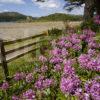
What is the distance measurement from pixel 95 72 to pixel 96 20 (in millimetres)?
10373

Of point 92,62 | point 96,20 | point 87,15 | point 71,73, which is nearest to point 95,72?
point 92,62

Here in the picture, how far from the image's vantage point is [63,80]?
5.62 meters

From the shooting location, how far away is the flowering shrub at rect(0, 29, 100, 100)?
543cm

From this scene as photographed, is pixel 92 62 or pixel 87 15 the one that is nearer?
pixel 92 62

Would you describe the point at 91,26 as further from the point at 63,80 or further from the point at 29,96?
the point at 63,80

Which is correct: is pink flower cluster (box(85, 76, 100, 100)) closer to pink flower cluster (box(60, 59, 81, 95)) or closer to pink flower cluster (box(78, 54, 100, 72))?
pink flower cluster (box(60, 59, 81, 95))

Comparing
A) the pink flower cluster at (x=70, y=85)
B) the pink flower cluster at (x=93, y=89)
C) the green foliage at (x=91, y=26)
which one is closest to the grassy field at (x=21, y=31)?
the green foliage at (x=91, y=26)

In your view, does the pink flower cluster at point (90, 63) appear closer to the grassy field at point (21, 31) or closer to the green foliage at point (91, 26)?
the green foliage at point (91, 26)

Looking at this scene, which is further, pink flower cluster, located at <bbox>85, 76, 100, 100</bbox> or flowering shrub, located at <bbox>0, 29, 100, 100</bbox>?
flowering shrub, located at <bbox>0, 29, 100, 100</bbox>

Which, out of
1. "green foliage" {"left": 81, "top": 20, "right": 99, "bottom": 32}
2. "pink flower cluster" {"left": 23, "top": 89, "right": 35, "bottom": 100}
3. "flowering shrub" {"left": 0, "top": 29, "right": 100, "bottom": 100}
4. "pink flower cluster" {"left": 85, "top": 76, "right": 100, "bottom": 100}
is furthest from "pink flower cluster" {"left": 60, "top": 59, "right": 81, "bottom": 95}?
"green foliage" {"left": 81, "top": 20, "right": 99, "bottom": 32}

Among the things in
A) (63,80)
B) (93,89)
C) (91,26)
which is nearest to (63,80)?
(63,80)

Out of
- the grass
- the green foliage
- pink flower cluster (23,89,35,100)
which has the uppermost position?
the green foliage

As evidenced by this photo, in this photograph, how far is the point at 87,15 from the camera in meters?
19.0

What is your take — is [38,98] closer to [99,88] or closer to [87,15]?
[99,88]
